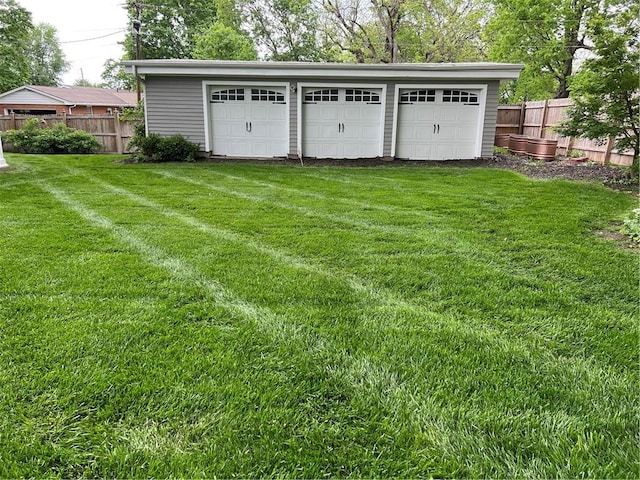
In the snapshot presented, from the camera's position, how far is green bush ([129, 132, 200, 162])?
35.4ft

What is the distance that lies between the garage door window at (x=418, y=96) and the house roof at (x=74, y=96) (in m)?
20.9

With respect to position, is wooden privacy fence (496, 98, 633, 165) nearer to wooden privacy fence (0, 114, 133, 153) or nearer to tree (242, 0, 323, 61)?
wooden privacy fence (0, 114, 133, 153)

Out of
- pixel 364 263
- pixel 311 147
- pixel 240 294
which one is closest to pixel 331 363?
pixel 240 294

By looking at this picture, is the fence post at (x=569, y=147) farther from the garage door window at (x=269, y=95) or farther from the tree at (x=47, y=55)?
the tree at (x=47, y=55)

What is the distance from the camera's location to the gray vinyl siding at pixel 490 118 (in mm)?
10742

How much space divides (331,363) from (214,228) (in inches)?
114

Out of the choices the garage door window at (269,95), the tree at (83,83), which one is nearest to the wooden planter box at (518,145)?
the garage door window at (269,95)

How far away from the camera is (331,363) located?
2.22 meters

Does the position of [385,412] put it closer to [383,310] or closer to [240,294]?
[383,310]

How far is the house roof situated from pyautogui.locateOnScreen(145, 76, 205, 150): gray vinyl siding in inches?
675

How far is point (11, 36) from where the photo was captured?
17766mm

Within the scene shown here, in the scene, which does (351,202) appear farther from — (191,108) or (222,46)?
(222,46)

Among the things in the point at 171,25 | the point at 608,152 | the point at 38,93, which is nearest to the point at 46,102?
the point at 38,93

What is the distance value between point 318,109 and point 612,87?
6.35 metres
